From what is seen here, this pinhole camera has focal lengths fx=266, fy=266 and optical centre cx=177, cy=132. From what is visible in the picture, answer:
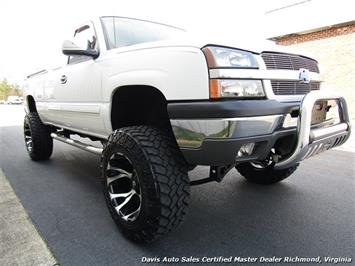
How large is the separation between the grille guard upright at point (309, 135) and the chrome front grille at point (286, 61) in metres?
0.26

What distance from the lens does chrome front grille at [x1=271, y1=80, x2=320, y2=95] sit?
5.59ft

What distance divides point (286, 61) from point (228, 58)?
53cm

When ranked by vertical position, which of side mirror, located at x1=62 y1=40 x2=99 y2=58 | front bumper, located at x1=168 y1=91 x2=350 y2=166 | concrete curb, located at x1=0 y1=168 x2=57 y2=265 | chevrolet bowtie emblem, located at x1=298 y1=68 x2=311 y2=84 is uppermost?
side mirror, located at x1=62 y1=40 x2=99 y2=58

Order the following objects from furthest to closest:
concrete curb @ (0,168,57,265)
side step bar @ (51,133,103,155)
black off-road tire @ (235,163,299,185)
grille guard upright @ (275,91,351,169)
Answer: black off-road tire @ (235,163,299,185) → side step bar @ (51,133,103,155) → concrete curb @ (0,168,57,265) → grille guard upright @ (275,91,351,169)

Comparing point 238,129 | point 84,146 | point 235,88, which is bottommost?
point 84,146

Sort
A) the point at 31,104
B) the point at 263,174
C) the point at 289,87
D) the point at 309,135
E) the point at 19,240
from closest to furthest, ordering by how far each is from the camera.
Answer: the point at 309,135, the point at 289,87, the point at 19,240, the point at 263,174, the point at 31,104

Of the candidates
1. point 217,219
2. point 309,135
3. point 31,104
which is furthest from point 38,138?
point 309,135

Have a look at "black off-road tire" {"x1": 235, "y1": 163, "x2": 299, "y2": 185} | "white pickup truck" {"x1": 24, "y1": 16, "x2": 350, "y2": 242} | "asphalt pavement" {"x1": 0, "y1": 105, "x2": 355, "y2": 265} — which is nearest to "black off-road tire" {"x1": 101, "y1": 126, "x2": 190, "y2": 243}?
"white pickup truck" {"x1": 24, "y1": 16, "x2": 350, "y2": 242}

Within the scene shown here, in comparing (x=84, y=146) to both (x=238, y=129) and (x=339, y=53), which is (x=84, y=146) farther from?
(x=339, y=53)

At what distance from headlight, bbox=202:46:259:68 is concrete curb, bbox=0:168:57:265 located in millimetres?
1659

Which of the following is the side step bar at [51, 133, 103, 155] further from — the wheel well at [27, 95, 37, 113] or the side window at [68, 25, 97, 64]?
the wheel well at [27, 95, 37, 113]

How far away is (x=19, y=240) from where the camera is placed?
2.01 metres

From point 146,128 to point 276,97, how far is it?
91 cm

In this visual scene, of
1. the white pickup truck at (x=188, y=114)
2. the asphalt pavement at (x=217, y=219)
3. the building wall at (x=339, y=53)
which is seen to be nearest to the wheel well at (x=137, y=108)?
the white pickup truck at (x=188, y=114)
